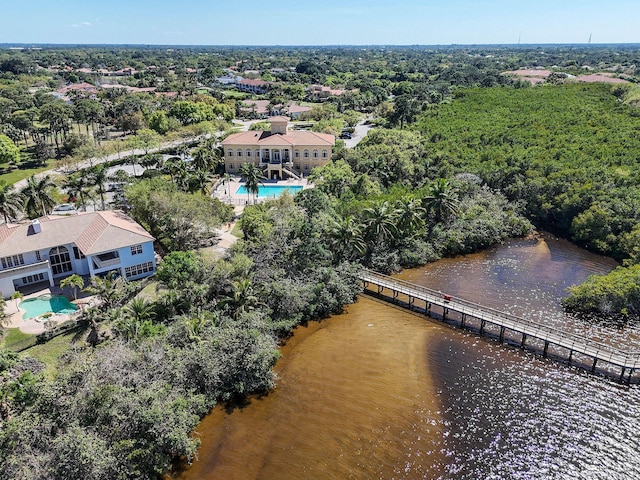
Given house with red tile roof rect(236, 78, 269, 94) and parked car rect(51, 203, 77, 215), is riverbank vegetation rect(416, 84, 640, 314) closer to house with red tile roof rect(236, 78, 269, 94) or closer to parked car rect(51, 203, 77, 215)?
parked car rect(51, 203, 77, 215)

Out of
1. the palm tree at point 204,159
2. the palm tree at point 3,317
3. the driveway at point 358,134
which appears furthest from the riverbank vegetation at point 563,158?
the palm tree at point 3,317

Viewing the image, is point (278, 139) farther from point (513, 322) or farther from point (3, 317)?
point (513, 322)

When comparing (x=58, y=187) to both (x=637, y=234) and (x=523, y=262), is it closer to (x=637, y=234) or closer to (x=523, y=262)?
(x=523, y=262)

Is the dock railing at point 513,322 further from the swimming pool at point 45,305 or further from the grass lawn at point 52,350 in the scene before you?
the swimming pool at point 45,305

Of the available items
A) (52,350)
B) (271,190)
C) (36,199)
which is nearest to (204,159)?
(271,190)

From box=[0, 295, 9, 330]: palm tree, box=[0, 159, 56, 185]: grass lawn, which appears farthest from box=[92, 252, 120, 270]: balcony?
box=[0, 159, 56, 185]: grass lawn
